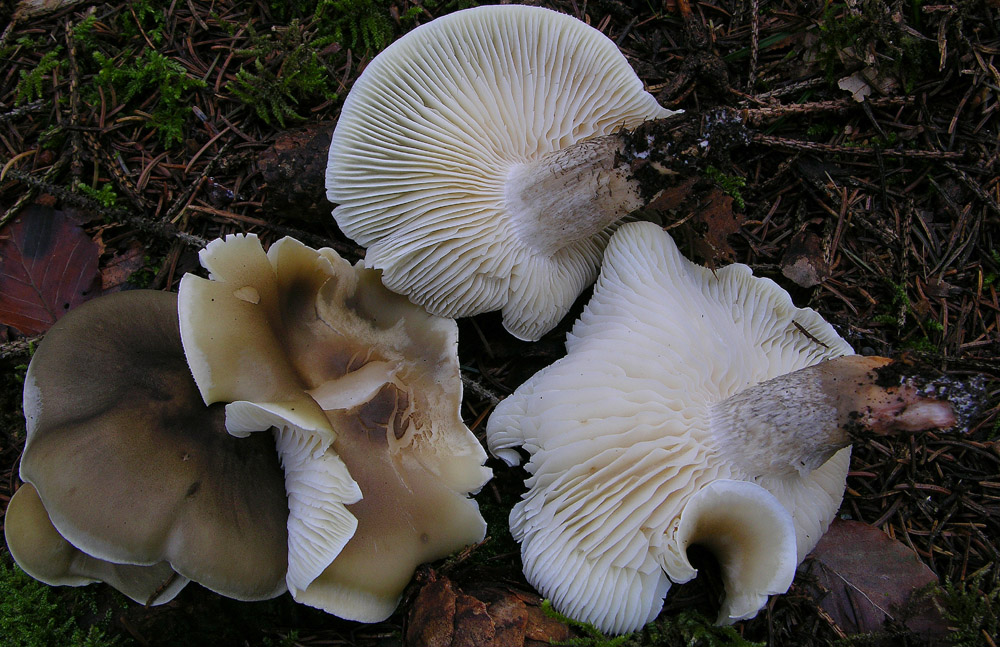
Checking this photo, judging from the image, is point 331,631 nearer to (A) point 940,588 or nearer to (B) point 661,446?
(B) point 661,446

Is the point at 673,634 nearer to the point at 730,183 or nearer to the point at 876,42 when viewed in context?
the point at 730,183

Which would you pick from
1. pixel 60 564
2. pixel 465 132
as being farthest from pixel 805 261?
pixel 60 564

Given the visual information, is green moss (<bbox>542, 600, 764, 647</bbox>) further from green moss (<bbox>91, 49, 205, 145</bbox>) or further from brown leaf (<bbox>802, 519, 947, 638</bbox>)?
green moss (<bbox>91, 49, 205, 145</bbox>)

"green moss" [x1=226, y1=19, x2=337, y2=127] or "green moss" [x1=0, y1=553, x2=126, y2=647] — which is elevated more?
"green moss" [x1=226, y1=19, x2=337, y2=127]

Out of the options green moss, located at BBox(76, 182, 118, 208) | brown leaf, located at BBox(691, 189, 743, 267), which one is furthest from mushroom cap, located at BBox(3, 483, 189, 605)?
brown leaf, located at BBox(691, 189, 743, 267)

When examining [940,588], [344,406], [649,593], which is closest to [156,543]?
[344,406]

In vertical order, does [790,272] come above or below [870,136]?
below

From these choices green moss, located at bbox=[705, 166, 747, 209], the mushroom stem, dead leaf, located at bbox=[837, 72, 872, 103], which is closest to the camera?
the mushroom stem
